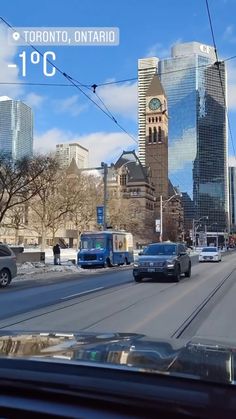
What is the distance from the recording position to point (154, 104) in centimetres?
4450

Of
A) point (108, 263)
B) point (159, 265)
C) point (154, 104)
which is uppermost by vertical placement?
point (154, 104)

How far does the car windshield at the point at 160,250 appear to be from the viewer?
81.1 ft

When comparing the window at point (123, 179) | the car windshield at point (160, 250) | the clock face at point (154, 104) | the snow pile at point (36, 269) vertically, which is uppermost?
the window at point (123, 179)

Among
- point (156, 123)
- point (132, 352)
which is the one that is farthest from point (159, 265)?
point (156, 123)

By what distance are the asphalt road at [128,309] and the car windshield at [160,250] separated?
388cm

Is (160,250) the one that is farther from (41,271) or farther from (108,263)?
(108,263)

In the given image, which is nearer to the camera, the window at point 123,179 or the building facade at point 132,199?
the building facade at point 132,199

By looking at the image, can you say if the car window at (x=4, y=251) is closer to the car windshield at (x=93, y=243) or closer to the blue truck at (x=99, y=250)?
the blue truck at (x=99, y=250)

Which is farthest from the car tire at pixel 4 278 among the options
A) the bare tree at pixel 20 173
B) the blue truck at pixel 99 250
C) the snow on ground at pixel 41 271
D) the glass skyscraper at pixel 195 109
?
the bare tree at pixel 20 173

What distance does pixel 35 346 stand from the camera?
301cm

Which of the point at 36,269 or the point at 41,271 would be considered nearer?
the point at 41,271

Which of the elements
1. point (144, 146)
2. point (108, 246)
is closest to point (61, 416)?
point (108, 246)

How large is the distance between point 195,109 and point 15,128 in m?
23.8

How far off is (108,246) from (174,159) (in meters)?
24.6
